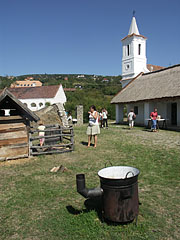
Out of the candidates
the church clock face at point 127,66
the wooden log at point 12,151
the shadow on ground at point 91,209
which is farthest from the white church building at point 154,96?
the church clock face at point 127,66

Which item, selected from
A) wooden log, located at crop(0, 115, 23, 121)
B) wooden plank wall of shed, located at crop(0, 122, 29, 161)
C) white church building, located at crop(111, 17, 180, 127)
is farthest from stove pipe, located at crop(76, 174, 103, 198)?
white church building, located at crop(111, 17, 180, 127)

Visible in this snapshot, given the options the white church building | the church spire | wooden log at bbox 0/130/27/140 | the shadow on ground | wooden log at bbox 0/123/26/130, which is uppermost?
the church spire

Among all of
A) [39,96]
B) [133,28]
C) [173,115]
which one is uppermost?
[133,28]

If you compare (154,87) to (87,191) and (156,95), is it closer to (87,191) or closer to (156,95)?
(156,95)

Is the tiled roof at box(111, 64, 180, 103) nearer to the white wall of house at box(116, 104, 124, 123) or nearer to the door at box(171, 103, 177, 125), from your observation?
the white wall of house at box(116, 104, 124, 123)

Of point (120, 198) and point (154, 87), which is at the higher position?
point (154, 87)

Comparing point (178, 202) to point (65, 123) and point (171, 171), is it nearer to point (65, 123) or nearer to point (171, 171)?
point (171, 171)

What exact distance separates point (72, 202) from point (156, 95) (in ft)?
47.9

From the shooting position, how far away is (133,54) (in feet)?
137

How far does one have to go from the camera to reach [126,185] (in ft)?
10.9

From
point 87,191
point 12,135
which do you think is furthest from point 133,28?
point 87,191

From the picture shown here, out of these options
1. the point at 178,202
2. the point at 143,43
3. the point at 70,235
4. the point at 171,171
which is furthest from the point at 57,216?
the point at 143,43

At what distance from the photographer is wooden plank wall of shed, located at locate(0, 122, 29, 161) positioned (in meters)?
7.60

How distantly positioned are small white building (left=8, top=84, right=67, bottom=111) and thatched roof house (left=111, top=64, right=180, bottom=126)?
2841 centimetres
